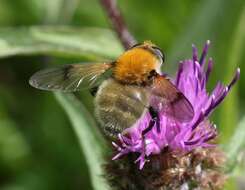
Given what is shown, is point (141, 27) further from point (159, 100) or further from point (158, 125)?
point (159, 100)

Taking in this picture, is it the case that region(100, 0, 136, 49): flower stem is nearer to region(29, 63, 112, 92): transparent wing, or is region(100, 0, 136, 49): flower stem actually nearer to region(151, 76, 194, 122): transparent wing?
region(29, 63, 112, 92): transparent wing

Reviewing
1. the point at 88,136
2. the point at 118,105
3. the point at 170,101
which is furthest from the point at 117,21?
the point at 170,101

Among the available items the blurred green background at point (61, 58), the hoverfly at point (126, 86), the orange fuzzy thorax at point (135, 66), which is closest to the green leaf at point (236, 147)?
the blurred green background at point (61, 58)

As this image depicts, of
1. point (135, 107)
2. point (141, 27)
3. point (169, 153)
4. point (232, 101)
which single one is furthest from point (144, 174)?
point (141, 27)

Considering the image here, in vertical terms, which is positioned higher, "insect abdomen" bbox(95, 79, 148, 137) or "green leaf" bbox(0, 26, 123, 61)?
"green leaf" bbox(0, 26, 123, 61)

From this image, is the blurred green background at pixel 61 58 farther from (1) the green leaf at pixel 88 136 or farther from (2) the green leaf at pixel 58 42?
(1) the green leaf at pixel 88 136

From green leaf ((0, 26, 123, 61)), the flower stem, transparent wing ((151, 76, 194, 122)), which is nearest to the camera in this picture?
transparent wing ((151, 76, 194, 122))

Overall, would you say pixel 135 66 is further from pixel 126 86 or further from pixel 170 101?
pixel 170 101

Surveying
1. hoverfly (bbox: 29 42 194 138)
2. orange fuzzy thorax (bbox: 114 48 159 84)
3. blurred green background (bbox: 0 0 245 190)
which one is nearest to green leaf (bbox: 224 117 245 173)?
blurred green background (bbox: 0 0 245 190)
